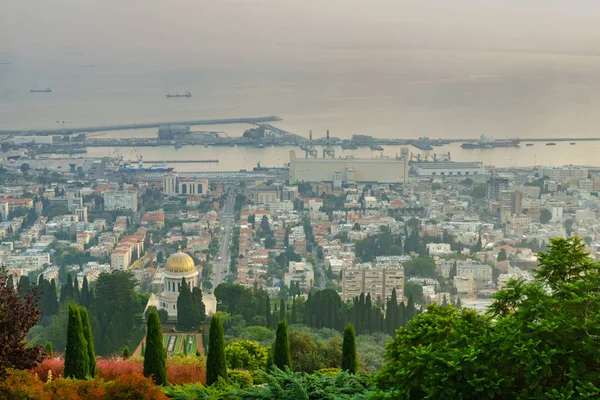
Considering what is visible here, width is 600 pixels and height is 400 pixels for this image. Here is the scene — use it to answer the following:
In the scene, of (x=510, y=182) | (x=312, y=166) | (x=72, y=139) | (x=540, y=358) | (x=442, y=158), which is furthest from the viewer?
(x=72, y=139)

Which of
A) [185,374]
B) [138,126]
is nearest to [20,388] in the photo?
[185,374]

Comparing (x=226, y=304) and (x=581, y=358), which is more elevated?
(x=581, y=358)

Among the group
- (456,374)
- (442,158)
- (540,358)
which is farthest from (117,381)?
(442,158)

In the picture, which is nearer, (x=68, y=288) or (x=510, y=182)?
(x=68, y=288)

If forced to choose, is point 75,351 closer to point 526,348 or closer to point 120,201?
point 526,348

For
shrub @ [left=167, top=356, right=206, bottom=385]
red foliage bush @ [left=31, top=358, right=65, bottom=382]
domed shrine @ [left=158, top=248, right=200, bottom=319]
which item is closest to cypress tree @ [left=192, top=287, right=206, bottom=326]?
domed shrine @ [left=158, top=248, right=200, bottom=319]

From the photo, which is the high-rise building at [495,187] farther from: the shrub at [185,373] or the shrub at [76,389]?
the shrub at [76,389]

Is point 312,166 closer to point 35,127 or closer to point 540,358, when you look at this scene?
point 35,127
